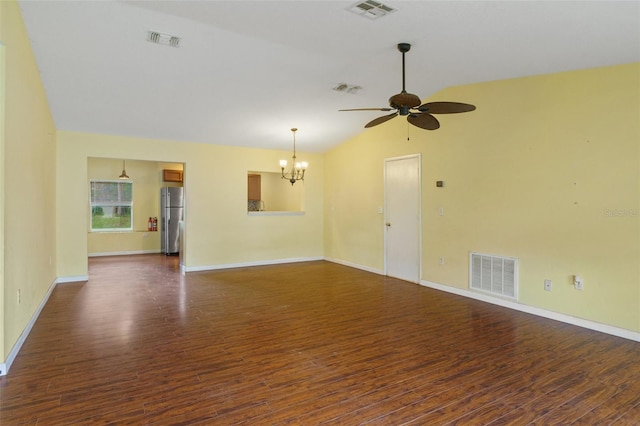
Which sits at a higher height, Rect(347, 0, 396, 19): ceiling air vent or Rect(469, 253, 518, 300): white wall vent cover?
Rect(347, 0, 396, 19): ceiling air vent

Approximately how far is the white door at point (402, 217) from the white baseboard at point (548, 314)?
0.67 meters

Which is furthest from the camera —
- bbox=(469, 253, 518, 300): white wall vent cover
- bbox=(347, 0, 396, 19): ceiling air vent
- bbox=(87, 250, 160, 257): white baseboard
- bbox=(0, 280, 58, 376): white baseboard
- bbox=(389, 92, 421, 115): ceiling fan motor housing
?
bbox=(87, 250, 160, 257): white baseboard

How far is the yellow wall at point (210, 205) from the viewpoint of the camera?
5.75 metres

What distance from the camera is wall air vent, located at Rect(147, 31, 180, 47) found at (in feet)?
10.8

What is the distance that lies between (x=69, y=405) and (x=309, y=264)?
18.2 feet

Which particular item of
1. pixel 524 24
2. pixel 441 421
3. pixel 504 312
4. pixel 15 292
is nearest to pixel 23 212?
pixel 15 292

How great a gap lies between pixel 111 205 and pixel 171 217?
165 centimetres

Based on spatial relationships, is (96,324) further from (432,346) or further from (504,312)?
(504,312)

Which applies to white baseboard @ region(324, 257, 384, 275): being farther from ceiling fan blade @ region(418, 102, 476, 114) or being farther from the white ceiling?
ceiling fan blade @ region(418, 102, 476, 114)

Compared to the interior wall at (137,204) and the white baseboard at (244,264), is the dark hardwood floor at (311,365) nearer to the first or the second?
the white baseboard at (244,264)

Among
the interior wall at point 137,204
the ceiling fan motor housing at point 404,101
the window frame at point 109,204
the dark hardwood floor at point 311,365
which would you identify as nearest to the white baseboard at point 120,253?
the interior wall at point 137,204

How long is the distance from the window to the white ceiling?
153 inches

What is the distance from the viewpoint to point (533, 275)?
4238 millimetres

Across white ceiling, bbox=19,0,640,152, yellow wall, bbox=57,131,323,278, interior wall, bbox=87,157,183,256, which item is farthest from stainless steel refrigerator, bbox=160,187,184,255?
white ceiling, bbox=19,0,640,152
